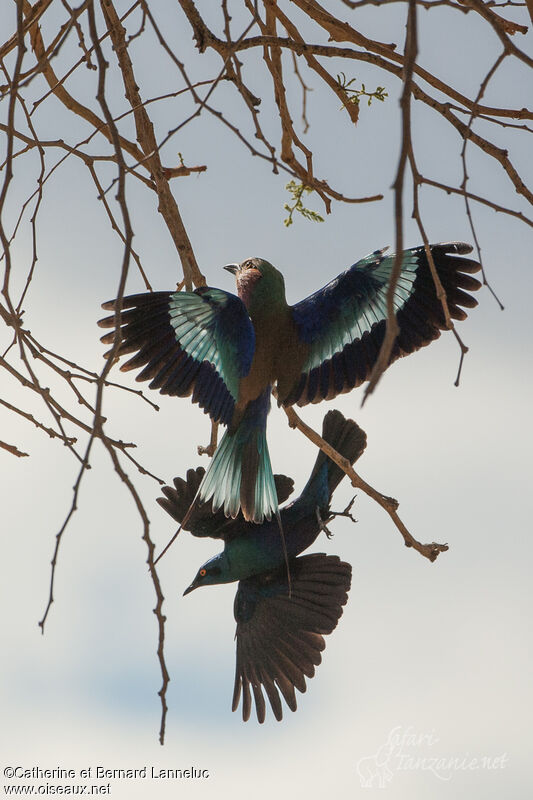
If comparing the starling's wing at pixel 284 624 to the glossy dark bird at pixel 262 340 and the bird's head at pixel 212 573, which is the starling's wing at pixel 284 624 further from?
the glossy dark bird at pixel 262 340

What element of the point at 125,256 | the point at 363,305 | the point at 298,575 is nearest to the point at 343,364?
the point at 363,305

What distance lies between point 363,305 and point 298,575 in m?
0.59

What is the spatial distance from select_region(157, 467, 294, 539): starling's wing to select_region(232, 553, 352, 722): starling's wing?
0.45 feet

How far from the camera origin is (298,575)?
6.77ft

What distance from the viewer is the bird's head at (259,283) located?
207 centimetres

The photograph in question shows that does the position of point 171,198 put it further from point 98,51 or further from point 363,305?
point 98,51

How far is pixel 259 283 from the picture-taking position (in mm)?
2066

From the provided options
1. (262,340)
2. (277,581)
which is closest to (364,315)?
(262,340)

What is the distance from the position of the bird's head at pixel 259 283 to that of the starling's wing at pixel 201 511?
0.38 meters

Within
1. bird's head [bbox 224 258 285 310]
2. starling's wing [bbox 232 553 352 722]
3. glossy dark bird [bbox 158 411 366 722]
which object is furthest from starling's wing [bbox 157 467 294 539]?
bird's head [bbox 224 258 285 310]

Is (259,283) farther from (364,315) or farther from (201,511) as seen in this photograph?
(201,511)

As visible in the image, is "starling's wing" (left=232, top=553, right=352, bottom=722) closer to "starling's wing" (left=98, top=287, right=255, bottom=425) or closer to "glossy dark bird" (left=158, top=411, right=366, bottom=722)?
"glossy dark bird" (left=158, top=411, right=366, bottom=722)

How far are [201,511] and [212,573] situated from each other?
0.18 metres

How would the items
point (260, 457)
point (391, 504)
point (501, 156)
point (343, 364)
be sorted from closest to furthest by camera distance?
point (501, 156)
point (391, 504)
point (260, 457)
point (343, 364)
